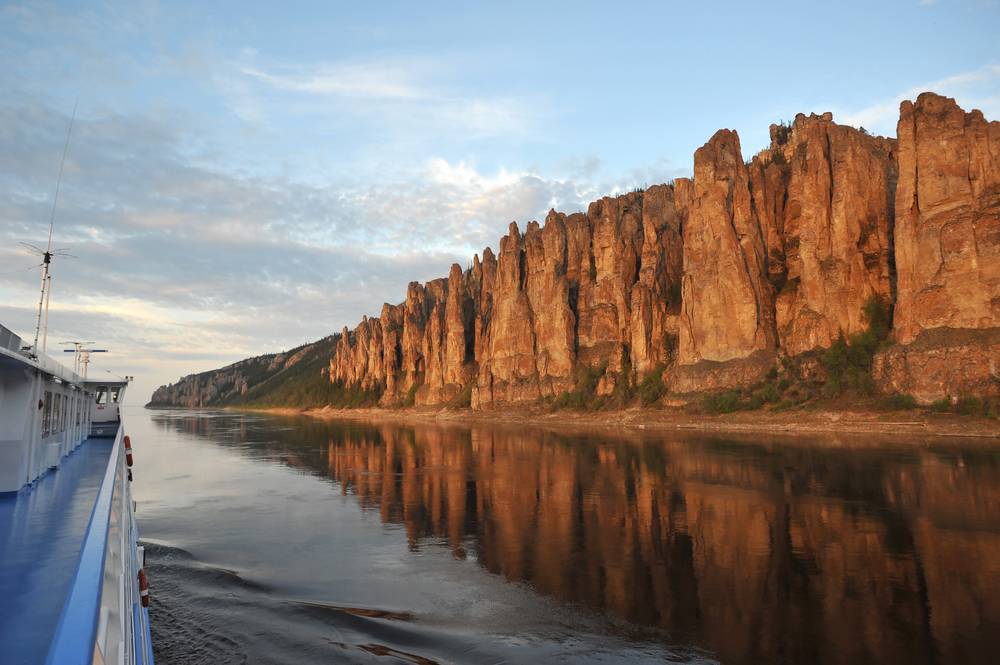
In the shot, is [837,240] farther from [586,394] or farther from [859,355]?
[586,394]

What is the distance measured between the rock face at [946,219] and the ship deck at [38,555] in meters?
65.4

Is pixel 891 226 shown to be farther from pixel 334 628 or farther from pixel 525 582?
pixel 334 628

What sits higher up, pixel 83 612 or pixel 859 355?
pixel 859 355

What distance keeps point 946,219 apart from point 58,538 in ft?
233

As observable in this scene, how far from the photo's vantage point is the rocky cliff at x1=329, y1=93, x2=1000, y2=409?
5231 centimetres

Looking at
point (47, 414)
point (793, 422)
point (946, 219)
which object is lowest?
point (793, 422)

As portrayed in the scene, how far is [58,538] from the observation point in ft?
27.8

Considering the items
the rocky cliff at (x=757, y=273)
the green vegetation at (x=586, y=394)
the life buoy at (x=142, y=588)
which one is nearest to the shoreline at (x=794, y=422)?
the green vegetation at (x=586, y=394)

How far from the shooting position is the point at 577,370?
3871 inches

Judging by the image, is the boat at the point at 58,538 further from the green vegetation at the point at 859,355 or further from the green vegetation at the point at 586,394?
the green vegetation at the point at 586,394

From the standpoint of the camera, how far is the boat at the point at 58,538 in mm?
3558

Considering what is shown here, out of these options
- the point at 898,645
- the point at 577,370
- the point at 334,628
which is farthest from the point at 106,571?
the point at 577,370

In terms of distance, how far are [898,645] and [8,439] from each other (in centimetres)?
1799

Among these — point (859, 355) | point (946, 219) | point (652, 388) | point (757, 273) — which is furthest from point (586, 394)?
point (946, 219)
